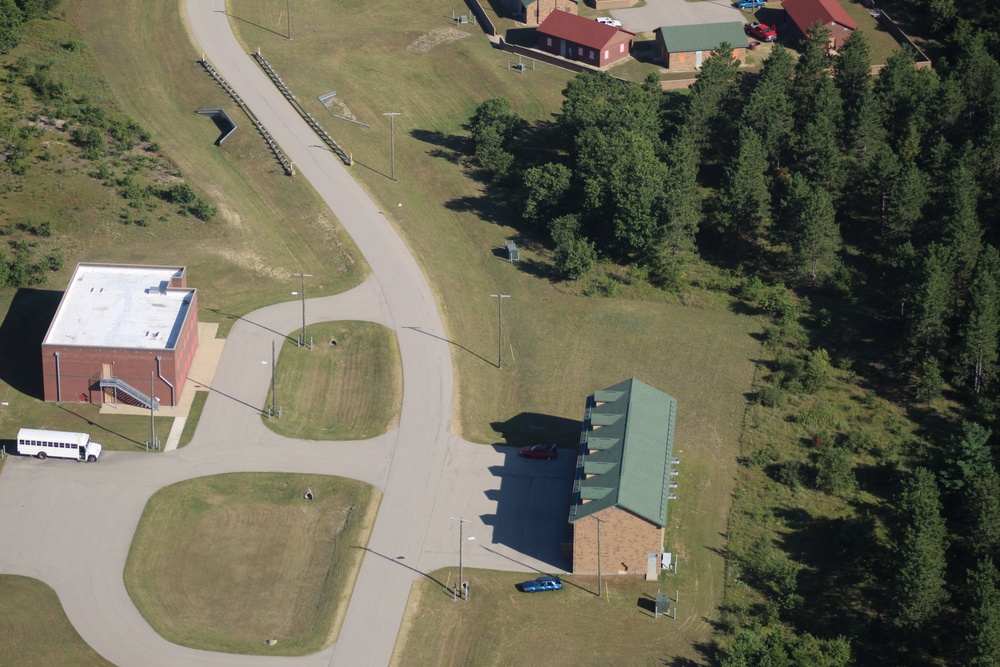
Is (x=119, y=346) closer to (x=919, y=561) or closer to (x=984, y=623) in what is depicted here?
(x=919, y=561)

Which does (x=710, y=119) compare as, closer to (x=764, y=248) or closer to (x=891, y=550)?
(x=764, y=248)

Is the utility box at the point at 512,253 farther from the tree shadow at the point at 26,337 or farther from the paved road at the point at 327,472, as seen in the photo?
the tree shadow at the point at 26,337

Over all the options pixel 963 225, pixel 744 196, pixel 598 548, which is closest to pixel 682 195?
pixel 744 196

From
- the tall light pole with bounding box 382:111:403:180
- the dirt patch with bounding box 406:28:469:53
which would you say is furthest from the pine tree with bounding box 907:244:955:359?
the dirt patch with bounding box 406:28:469:53

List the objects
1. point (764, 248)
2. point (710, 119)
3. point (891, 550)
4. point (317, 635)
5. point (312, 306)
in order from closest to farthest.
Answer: point (317, 635) < point (891, 550) < point (312, 306) < point (764, 248) < point (710, 119)

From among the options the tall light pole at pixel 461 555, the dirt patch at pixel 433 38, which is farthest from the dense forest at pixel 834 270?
the dirt patch at pixel 433 38

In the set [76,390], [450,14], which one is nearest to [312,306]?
[76,390]
